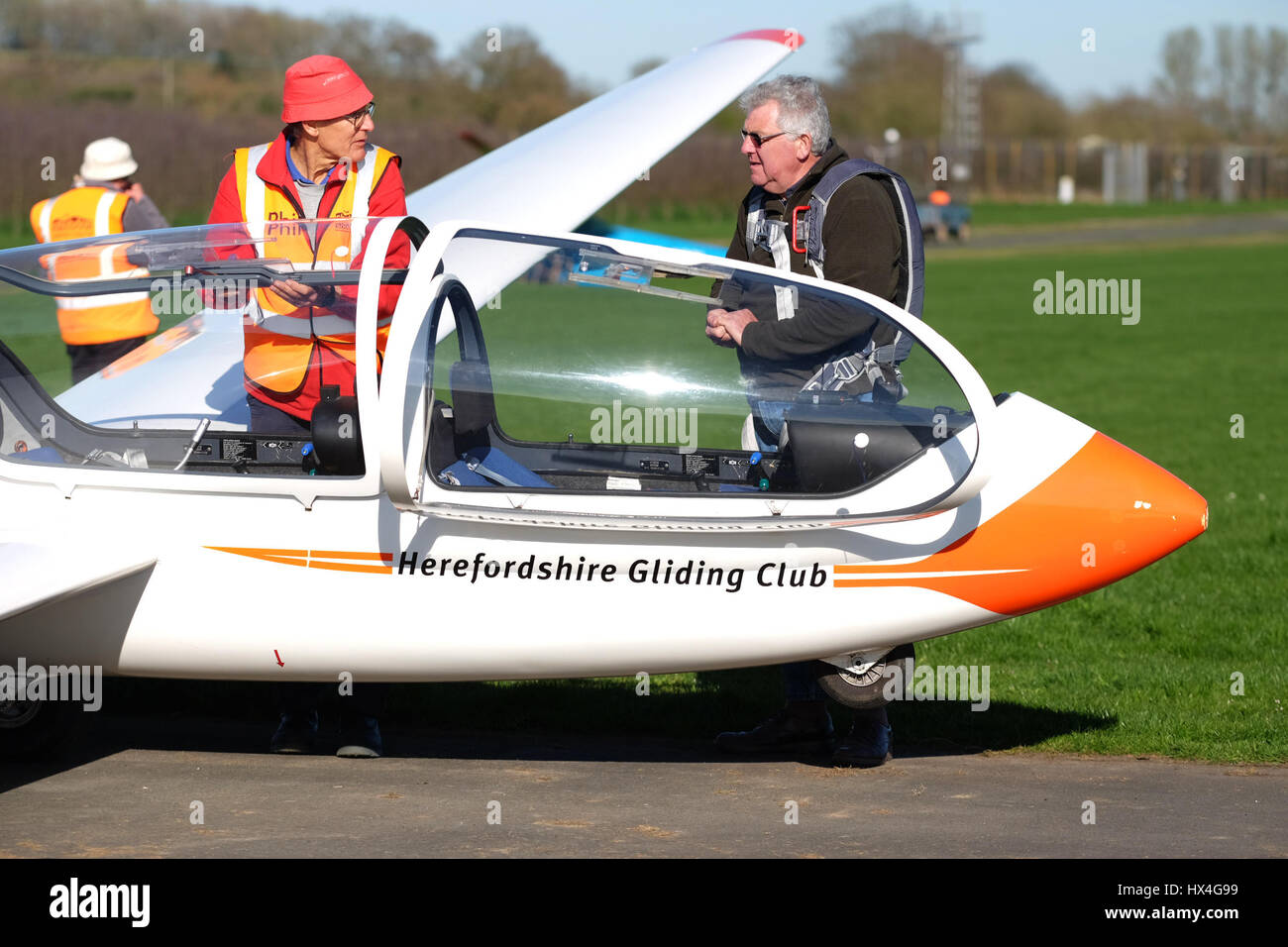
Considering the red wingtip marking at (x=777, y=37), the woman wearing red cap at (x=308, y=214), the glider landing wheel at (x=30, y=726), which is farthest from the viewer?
the red wingtip marking at (x=777, y=37)

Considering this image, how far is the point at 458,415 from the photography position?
15.0 feet

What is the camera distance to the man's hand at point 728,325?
464 centimetres

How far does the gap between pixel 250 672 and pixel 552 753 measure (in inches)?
47.8

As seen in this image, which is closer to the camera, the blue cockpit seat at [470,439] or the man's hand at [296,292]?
the blue cockpit seat at [470,439]

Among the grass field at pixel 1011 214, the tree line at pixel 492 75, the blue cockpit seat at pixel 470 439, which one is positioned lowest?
the blue cockpit seat at pixel 470 439

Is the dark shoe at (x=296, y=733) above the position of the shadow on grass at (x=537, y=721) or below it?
above

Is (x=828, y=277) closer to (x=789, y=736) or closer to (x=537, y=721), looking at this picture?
(x=789, y=736)

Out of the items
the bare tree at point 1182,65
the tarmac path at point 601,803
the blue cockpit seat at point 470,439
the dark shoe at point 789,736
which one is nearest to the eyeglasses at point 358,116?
the blue cockpit seat at point 470,439

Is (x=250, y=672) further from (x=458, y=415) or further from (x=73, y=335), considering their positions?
(x=73, y=335)
